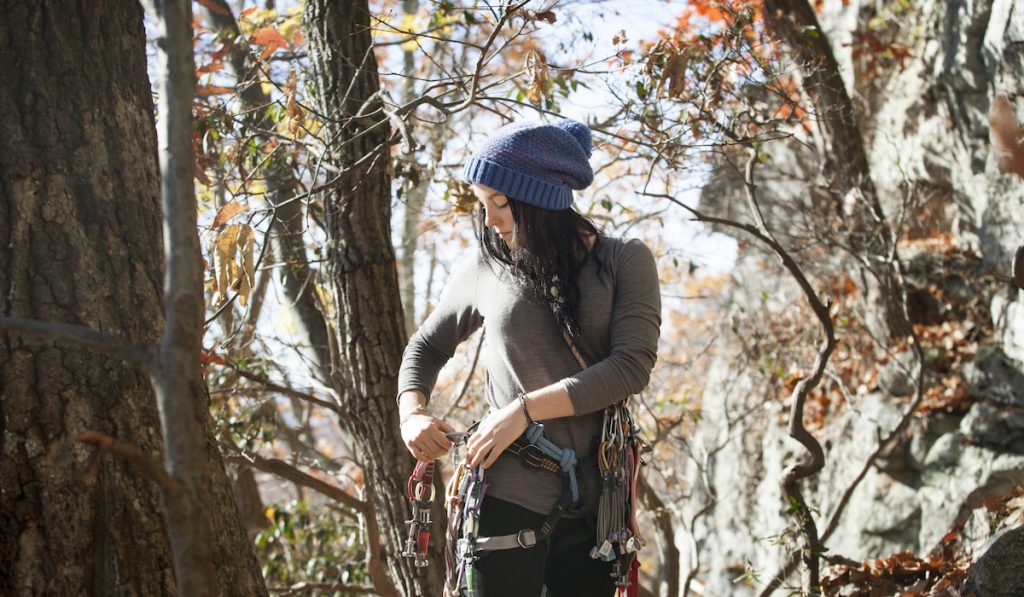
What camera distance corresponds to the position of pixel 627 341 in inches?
89.2

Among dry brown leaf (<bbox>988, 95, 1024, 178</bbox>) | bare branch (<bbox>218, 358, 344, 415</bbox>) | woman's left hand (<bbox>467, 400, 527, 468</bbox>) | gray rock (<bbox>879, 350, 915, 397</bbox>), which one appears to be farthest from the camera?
gray rock (<bbox>879, 350, 915, 397</bbox>)

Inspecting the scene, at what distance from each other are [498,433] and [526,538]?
30cm

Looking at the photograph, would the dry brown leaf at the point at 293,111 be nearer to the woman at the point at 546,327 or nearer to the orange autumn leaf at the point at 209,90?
the orange autumn leaf at the point at 209,90

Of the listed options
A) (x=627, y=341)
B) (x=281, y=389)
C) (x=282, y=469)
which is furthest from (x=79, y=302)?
(x=282, y=469)

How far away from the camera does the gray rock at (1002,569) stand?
9.55 ft

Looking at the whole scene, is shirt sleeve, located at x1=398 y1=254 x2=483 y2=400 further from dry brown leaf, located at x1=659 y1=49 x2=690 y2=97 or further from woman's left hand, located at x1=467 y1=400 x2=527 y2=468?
dry brown leaf, located at x1=659 y1=49 x2=690 y2=97

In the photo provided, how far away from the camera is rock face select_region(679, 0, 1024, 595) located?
5.90 metres

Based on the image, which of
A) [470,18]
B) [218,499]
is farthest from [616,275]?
[470,18]

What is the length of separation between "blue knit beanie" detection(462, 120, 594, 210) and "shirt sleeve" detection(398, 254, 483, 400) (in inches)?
12.8

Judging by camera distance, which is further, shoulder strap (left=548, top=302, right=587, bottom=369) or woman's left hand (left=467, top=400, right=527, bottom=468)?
shoulder strap (left=548, top=302, right=587, bottom=369)

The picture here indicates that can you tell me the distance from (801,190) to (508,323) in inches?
273

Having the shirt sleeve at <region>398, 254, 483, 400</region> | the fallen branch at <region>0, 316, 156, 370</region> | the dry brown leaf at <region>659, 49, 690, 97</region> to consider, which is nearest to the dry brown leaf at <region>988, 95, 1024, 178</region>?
the shirt sleeve at <region>398, 254, 483, 400</region>

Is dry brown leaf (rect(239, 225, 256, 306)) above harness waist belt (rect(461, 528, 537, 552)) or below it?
above

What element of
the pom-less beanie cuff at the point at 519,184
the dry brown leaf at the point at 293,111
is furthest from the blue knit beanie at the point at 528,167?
the dry brown leaf at the point at 293,111
